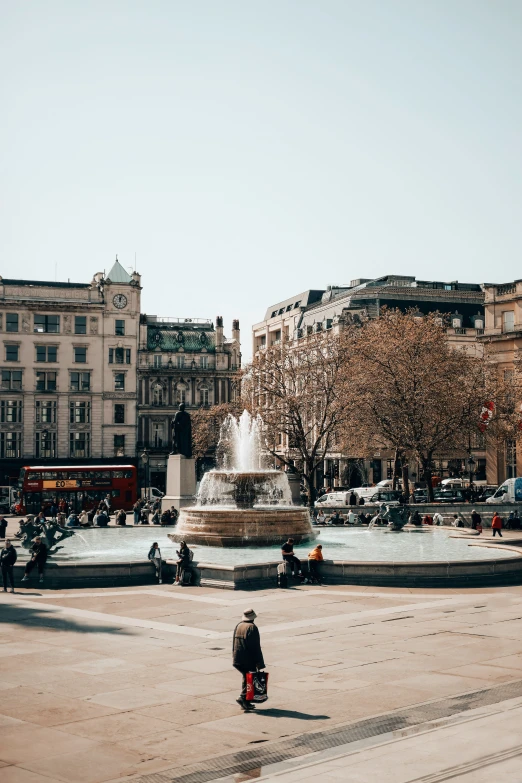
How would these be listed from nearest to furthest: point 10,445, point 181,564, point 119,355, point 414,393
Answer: point 181,564 → point 414,393 → point 10,445 → point 119,355

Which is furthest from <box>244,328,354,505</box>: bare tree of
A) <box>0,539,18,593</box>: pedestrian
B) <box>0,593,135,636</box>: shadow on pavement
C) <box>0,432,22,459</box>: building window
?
<box>0,593,135,636</box>: shadow on pavement

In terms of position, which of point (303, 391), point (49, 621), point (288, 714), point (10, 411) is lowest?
point (288, 714)

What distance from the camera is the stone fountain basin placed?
32969mm

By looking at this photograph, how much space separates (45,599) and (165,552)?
882 centimetres

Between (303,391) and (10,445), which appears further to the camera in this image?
(10,445)

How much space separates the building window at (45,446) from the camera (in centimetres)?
9044

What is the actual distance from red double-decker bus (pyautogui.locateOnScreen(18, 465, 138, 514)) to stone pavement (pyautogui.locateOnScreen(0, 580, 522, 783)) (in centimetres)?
3986

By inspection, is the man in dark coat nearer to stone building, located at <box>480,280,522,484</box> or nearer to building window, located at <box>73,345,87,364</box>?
stone building, located at <box>480,280,522,484</box>

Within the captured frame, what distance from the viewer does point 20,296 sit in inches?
3612

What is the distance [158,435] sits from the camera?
4149 inches

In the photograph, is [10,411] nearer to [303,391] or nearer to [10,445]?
[10,445]

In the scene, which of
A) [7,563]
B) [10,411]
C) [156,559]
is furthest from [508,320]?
[7,563]

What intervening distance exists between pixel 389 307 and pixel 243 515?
6464 centimetres

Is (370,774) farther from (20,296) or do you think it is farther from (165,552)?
(20,296)
